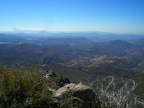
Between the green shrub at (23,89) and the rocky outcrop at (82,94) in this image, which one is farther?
the rocky outcrop at (82,94)

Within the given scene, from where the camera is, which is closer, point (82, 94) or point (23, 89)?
point (23, 89)

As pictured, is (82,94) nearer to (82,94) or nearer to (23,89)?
(82,94)

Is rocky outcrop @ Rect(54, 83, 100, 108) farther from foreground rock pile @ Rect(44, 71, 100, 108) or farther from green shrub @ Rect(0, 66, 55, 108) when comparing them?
green shrub @ Rect(0, 66, 55, 108)

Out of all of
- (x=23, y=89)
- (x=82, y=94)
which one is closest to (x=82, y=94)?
(x=82, y=94)

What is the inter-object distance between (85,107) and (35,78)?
3.77 metres

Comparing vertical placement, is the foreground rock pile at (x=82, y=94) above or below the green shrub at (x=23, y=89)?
below

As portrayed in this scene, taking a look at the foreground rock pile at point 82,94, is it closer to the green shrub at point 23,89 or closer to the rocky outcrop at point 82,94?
the rocky outcrop at point 82,94

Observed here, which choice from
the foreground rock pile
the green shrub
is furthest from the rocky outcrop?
the green shrub

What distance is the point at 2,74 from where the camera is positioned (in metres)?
10.9

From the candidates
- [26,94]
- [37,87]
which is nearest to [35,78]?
[37,87]

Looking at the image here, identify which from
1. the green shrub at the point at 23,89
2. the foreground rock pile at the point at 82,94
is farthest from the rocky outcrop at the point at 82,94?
the green shrub at the point at 23,89

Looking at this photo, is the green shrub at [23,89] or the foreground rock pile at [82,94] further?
the foreground rock pile at [82,94]

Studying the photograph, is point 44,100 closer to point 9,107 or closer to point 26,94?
point 26,94

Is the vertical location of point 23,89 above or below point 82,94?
above
